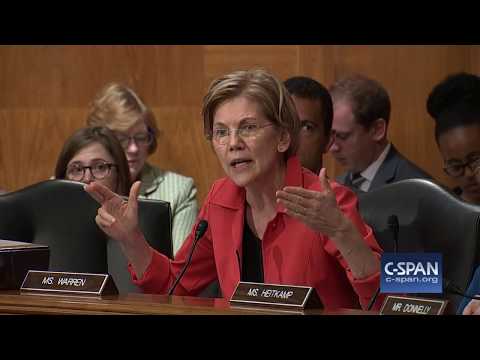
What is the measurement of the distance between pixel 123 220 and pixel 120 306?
0.55 metres

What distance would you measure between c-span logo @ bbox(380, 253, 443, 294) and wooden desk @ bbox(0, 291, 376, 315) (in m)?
0.09

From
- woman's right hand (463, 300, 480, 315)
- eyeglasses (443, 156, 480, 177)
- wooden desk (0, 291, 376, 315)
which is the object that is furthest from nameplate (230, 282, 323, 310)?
eyeglasses (443, 156, 480, 177)

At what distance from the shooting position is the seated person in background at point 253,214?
2584 mm

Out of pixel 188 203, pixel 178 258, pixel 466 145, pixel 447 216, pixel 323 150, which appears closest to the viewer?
pixel 447 216

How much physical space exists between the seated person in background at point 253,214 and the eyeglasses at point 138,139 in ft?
5.10

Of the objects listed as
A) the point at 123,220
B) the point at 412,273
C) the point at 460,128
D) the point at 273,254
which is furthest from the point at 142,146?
the point at 412,273

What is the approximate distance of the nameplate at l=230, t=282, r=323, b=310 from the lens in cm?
208

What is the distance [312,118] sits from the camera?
3543mm

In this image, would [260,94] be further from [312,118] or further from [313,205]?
[312,118]

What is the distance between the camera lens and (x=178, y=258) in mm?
2770

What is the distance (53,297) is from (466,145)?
1.62 metres
